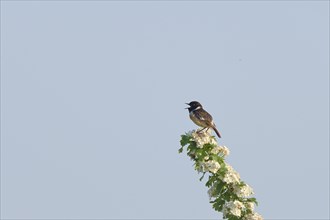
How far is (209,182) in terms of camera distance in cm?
1370

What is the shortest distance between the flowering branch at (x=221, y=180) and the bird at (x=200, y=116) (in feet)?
13.8

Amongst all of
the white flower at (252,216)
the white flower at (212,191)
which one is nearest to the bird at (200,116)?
the white flower at (212,191)

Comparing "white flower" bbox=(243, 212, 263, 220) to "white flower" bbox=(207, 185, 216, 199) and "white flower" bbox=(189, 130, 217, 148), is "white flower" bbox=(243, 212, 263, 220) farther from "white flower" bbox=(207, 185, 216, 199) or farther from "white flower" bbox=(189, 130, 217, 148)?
"white flower" bbox=(189, 130, 217, 148)

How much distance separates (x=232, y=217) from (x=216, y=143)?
1878 millimetres

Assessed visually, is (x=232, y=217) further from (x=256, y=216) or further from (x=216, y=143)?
(x=216, y=143)

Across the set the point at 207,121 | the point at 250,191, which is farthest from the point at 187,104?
the point at 250,191

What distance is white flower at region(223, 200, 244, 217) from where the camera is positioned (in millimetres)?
12887

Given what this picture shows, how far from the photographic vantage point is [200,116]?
18.9 meters

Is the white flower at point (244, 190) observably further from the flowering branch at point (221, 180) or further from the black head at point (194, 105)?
the black head at point (194, 105)

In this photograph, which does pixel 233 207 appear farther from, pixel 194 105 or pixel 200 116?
pixel 194 105

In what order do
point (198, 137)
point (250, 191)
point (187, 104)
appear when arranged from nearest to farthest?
point (250, 191), point (198, 137), point (187, 104)

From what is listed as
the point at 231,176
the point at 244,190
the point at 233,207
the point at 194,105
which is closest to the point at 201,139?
the point at 231,176

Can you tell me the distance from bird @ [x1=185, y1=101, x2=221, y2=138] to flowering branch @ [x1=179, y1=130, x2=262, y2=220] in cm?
419

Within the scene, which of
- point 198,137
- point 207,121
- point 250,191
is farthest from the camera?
point 207,121
